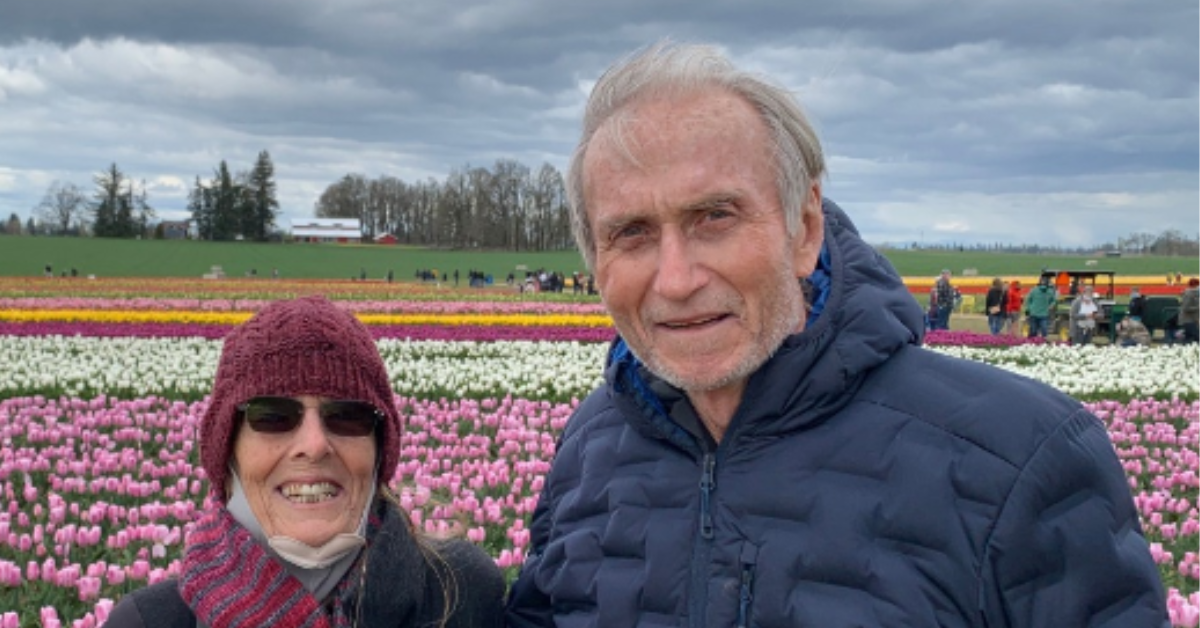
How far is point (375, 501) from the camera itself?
8.38 ft

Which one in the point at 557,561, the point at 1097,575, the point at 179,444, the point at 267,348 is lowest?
the point at 179,444

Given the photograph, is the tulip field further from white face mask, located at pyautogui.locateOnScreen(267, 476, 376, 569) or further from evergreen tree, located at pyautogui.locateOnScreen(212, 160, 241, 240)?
evergreen tree, located at pyautogui.locateOnScreen(212, 160, 241, 240)

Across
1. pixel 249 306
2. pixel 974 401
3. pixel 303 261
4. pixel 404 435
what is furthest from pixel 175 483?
pixel 303 261

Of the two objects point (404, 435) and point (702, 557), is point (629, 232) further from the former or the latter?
point (404, 435)

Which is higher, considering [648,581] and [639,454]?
[639,454]

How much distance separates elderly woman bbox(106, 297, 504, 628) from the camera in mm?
2340

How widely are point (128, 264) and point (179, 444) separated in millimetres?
61381

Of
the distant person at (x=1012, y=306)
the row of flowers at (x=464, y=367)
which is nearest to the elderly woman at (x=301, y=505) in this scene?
the row of flowers at (x=464, y=367)

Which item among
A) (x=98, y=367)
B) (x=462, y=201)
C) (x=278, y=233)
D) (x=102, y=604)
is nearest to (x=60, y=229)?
(x=278, y=233)

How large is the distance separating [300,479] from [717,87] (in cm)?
120

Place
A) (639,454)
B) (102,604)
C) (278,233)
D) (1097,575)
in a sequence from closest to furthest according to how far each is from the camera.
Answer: (1097,575)
(639,454)
(102,604)
(278,233)

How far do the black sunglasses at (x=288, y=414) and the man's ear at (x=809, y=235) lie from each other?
979 mm

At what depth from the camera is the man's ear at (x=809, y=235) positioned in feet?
7.43

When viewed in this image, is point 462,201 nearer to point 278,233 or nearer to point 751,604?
point 278,233
